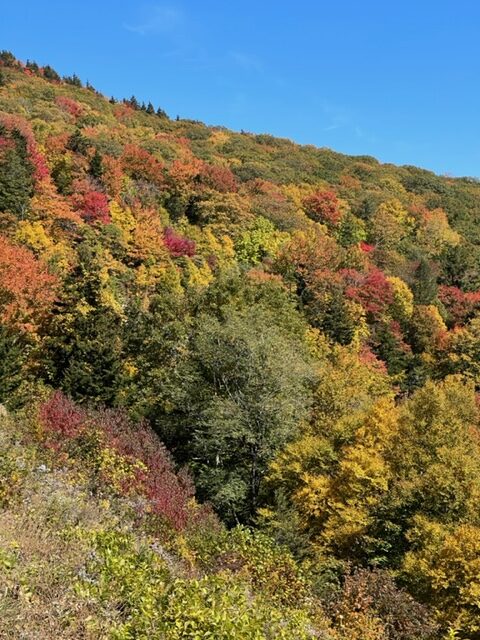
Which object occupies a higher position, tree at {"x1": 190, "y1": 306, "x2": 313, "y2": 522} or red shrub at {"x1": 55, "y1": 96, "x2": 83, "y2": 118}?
red shrub at {"x1": 55, "y1": 96, "x2": 83, "y2": 118}

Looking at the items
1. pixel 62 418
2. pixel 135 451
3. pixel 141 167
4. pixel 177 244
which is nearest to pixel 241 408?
pixel 135 451

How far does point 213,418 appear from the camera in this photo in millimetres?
23750

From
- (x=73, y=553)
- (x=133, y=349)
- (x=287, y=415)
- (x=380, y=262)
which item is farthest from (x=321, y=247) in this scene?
(x=73, y=553)

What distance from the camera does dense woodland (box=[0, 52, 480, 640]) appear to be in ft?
22.6

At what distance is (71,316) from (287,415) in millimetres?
14709

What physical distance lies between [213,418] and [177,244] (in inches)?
1325

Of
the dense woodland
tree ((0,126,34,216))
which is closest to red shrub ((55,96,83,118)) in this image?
the dense woodland

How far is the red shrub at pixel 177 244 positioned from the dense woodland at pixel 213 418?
0.28 m

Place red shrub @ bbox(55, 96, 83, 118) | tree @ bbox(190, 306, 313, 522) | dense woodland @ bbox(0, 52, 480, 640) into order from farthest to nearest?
red shrub @ bbox(55, 96, 83, 118) → tree @ bbox(190, 306, 313, 522) → dense woodland @ bbox(0, 52, 480, 640)

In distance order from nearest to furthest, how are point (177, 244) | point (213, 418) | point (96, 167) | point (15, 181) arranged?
point (213, 418), point (15, 181), point (177, 244), point (96, 167)

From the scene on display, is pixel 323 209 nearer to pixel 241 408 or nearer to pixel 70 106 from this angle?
pixel 70 106

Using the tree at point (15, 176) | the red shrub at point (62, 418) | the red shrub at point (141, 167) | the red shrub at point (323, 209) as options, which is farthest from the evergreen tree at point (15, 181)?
the red shrub at point (323, 209)

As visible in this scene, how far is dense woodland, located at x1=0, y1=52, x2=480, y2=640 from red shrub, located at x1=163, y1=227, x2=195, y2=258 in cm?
28

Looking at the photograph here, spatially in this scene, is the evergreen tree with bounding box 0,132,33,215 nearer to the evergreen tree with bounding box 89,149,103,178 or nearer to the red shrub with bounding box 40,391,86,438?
the evergreen tree with bounding box 89,149,103,178
